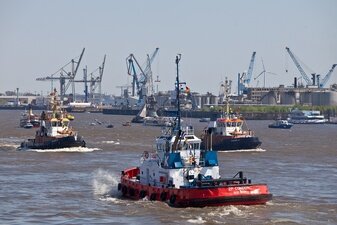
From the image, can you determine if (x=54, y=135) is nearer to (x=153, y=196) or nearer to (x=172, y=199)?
(x=153, y=196)

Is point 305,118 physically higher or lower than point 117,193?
higher

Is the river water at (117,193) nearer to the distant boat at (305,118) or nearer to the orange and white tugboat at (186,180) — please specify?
the orange and white tugboat at (186,180)

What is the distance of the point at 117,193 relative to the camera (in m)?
44.9

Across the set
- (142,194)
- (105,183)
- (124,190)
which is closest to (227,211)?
(142,194)

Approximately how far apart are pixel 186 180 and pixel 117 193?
6482 millimetres

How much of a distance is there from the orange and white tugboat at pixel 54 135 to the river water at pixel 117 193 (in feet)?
3.03

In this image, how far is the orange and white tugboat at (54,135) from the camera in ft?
247

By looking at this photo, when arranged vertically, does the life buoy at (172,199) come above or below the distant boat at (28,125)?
below

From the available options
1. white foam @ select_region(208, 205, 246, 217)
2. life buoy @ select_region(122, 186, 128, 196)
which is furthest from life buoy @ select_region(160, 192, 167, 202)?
life buoy @ select_region(122, 186, 128, 196)

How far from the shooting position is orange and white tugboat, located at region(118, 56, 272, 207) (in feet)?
124

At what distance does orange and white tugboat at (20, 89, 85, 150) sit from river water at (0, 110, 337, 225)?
0.92 meters

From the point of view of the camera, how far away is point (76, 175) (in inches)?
2128

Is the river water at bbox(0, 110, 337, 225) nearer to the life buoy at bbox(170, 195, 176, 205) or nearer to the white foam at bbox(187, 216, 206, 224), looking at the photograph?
the white foam at bbox(187, 216, 206, 224)

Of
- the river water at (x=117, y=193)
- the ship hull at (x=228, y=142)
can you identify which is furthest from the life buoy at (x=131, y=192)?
the ship hull at (x=228, y=142)
